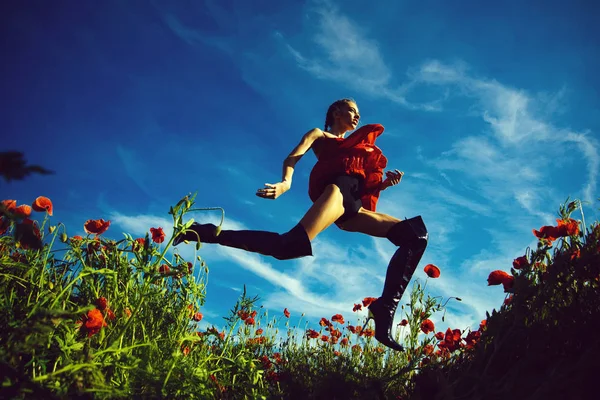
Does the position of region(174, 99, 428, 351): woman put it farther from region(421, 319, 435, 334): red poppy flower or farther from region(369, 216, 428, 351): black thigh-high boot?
region(421, 319, 435, 334): red poppy flower

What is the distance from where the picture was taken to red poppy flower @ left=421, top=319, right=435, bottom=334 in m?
3.26

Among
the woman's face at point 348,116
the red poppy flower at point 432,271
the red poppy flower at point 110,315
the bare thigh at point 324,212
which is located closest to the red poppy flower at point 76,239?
the red poppy flower at point 110,315

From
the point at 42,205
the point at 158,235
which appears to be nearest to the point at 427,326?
the point at 158,235

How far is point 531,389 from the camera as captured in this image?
45.7 inches

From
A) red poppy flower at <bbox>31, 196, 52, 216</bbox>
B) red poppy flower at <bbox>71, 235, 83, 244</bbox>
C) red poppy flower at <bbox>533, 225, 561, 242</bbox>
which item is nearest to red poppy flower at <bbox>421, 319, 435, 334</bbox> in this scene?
red poppy flower at <bbox>533, 225, 561, 242</bbox>

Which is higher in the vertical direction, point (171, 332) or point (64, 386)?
point (171, 332)

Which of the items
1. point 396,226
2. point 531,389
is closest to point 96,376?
point 531,389

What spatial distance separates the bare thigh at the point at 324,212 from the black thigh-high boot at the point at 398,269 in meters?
0.52

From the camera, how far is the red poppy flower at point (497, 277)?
2.28 metres

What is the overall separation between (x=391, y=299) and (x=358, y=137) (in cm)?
129

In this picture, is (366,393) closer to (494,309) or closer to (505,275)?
(494,309)

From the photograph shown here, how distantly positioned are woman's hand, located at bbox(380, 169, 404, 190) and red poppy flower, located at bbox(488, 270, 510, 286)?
138 cm

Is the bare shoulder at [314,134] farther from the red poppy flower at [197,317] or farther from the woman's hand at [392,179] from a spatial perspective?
the red poppy flower at [197,317]

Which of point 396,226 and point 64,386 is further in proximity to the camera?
point 396,226
